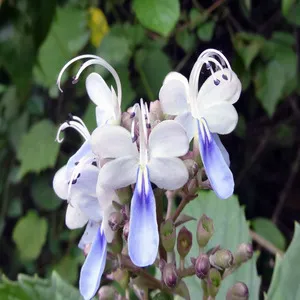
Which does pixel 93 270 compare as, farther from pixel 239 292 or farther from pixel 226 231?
pixel 226 231

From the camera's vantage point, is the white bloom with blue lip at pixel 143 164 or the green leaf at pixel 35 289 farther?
the green leaf at pixel 35 289

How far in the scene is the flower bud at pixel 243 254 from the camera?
540mm

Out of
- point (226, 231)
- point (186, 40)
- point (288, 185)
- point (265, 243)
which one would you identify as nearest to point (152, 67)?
point (186, 40)

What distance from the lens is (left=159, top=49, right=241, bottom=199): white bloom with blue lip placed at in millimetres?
475

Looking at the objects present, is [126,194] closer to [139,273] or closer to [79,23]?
[139,273]

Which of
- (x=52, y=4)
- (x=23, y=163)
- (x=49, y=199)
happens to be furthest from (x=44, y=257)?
(x=52, y=4)

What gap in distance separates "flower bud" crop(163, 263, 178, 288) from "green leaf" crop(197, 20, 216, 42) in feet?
2.62

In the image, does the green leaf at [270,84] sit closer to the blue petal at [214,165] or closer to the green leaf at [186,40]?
the green leaf at [186,40]

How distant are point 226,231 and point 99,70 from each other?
44 centimetres

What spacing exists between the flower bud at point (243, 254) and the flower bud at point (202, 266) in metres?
0.05

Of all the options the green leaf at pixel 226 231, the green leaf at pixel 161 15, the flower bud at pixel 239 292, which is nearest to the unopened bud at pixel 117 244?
the flower bud at pixel 239 292

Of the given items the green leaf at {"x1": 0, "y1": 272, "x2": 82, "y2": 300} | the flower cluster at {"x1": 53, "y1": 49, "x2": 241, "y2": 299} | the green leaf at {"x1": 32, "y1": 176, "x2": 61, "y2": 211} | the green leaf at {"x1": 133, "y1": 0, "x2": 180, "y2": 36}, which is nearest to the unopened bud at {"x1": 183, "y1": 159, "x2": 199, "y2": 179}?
the flower cluster at {"x1": 53, "y1": 49, "x2": 241, "y2": 299}

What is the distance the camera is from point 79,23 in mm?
1191

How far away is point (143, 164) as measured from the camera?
18.6 inches
